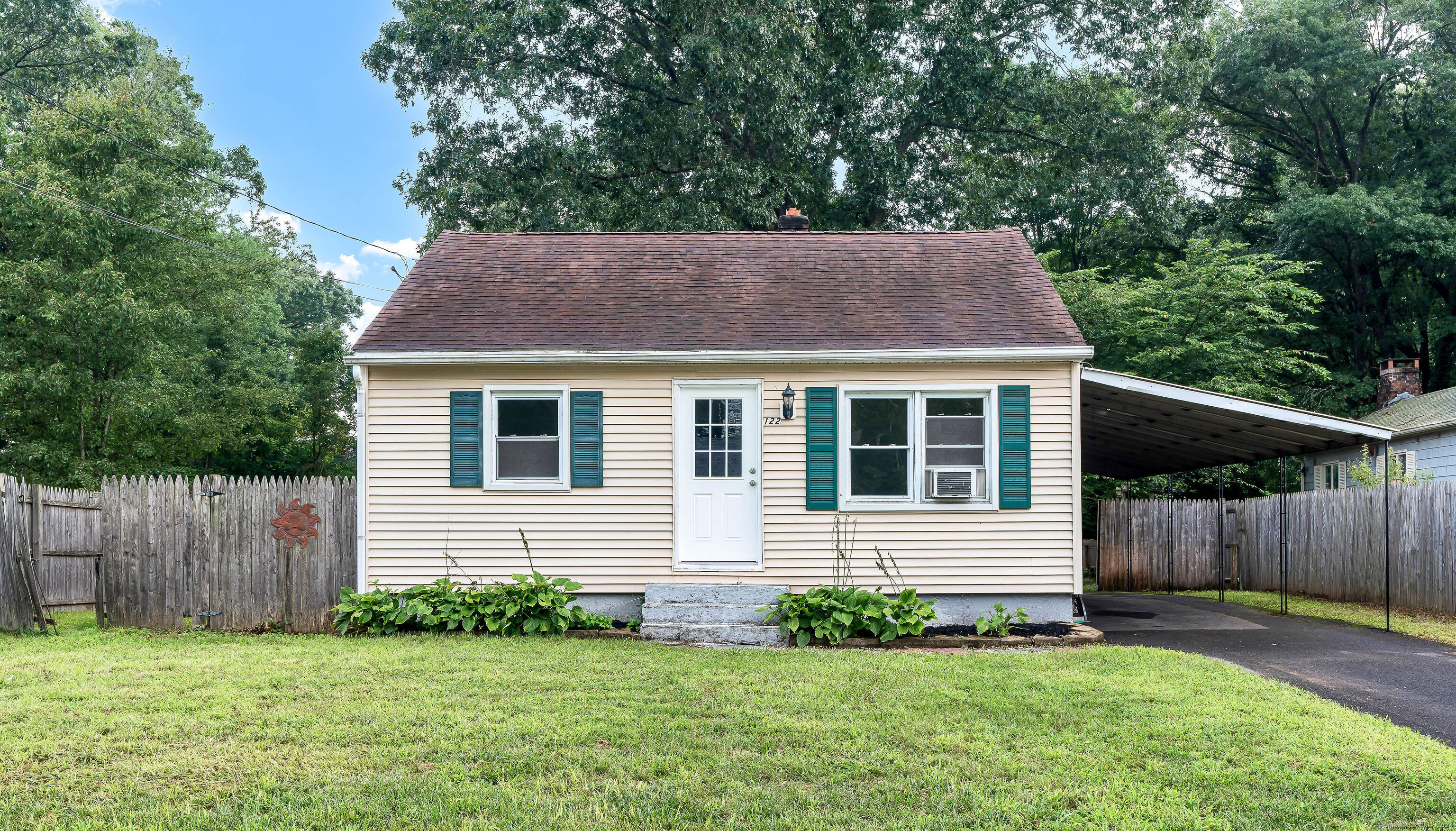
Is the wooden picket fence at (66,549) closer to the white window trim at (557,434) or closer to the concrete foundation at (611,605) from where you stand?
the white window trim at (557,434)

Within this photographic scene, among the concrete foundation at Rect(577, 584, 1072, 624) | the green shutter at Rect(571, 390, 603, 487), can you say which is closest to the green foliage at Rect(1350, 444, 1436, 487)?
the concrete foundation at Rect(577, 584, 1072, 624)

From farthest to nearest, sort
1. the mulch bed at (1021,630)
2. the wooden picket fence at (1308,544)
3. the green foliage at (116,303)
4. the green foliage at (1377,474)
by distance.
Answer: the green foliage at (116,303), the green foliage at (1377,474), the wooden picket fence at (1308,544), the mulch bed at (1021,630)

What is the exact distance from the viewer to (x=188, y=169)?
1773 centimetres

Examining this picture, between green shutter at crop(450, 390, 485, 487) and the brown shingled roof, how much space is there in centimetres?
55

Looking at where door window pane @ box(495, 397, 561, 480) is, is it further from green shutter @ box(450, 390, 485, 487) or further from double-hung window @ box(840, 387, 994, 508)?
double-hung window @ box(840, 387, 994, 508)

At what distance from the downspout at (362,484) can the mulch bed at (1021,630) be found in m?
5.59

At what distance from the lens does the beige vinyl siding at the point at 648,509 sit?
9055mm

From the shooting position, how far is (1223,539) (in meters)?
15.8

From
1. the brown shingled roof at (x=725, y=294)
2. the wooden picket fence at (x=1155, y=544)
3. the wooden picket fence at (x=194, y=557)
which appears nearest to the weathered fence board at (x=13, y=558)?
the wooden picket fence at (x=194, y=557)

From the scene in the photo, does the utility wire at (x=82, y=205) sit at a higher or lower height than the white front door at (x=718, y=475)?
higher

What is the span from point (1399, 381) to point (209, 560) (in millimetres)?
22069

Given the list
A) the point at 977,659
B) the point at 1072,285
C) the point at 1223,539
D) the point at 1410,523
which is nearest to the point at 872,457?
the point at 977,659

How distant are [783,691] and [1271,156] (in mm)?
25574

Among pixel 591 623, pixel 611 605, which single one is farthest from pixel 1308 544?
pixel 591 623
